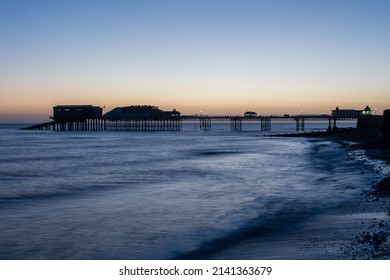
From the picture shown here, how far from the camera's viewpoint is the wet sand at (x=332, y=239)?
22.2 feet

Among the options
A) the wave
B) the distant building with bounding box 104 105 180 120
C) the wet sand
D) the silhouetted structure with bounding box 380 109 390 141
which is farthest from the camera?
the distant building with bounding box 104 105 180 120

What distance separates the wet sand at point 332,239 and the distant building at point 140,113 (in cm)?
10555

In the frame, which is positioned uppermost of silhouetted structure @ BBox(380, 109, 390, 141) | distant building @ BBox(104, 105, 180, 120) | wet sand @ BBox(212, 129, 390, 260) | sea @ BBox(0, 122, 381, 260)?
distant building @ BBox(104, 105, 180, 120)

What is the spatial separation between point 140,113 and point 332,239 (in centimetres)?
11420

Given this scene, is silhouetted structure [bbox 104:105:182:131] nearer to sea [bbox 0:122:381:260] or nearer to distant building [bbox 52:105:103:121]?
distant building [bbox 52:105:103:121]

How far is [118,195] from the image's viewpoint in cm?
1494

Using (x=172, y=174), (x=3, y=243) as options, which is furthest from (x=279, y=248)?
(x=172, y=174)

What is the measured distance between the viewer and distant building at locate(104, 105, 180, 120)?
114938 millimetres

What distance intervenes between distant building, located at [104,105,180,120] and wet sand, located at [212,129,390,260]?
106 meters

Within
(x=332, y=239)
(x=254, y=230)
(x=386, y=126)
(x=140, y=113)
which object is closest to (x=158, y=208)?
(x=254, y=230)

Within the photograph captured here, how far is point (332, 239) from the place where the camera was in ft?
25.6

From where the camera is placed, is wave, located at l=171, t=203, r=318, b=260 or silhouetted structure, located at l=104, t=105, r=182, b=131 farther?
silhouetted structure, located at l=104, t=105, r=182, b=131

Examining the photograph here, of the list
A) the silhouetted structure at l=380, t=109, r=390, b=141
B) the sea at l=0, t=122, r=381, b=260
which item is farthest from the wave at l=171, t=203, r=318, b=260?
the silhouetted structure at l=380, t=109, r=390, b=141

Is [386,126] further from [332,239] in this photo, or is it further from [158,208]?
[332,239]
